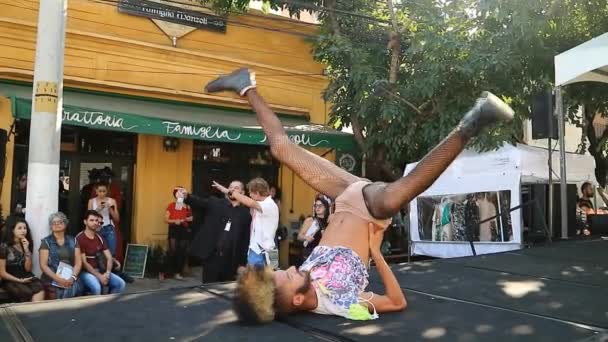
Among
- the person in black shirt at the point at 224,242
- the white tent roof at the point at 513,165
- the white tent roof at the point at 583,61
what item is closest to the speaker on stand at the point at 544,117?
the white tent roof at the point at 513,165

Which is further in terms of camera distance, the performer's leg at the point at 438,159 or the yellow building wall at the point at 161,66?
the yellow building wall at the point at 161,66

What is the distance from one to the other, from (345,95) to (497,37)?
241cm

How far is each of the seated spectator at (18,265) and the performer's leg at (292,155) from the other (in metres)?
2.93

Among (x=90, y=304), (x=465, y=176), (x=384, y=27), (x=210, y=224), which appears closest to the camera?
(x=90, y=304)

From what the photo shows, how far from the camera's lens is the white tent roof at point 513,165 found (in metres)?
7.02

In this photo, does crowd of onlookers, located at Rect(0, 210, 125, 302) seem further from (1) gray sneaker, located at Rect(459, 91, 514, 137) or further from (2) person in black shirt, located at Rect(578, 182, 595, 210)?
(2) person in black shirt, located at Rect(578, 182, 595, 210)

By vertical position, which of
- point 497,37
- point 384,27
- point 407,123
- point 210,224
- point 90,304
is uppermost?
point 384,27

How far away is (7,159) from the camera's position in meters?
7.78

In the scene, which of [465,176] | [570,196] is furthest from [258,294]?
[570,196]

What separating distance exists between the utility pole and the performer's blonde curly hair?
3.20 meters

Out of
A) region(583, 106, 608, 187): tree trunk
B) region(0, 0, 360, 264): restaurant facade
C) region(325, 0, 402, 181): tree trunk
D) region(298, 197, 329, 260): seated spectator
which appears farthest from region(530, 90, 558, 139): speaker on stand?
region(583, 106, 608, 187): tree trunk

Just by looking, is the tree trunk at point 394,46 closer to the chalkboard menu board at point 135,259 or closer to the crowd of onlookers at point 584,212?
the crowd of onlookers at point 584,212

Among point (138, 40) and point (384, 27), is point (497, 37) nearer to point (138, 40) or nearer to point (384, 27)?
point (384, 27)

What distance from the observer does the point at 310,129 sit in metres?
9.29
